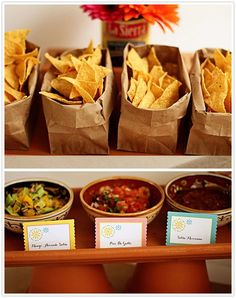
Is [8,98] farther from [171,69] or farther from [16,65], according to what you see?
[171,69]

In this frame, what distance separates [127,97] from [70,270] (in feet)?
1.62

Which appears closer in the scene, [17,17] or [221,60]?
[221,60]

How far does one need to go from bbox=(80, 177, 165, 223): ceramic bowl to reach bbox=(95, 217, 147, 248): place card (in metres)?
0.03

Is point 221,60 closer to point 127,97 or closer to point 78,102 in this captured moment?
point 127,97

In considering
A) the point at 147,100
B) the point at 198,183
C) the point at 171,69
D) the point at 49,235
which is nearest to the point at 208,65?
the point at 171,69

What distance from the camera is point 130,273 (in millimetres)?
1856

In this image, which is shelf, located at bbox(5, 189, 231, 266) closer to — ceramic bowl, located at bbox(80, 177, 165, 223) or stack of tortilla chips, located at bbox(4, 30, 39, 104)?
ceramic bowl, located at bbox(80, 177, 165, 223)

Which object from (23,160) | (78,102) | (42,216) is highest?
(78,102)

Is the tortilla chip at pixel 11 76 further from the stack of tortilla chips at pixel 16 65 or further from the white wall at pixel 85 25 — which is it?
the white wall at pixel 85 25

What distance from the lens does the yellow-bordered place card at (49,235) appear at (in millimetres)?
1262

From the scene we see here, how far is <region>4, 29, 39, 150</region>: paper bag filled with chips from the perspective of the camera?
3.90 feet

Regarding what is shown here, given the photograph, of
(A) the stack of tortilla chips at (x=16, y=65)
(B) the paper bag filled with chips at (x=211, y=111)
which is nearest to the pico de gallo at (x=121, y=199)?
(B) the paper bag filled with chips at (x=211, y=111)

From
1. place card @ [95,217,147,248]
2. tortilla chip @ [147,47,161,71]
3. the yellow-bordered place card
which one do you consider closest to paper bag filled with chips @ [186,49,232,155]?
tortilla chip @ [147,47,161,71]

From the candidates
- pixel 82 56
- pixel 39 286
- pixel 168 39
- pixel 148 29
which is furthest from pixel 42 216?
pixel 168 39
